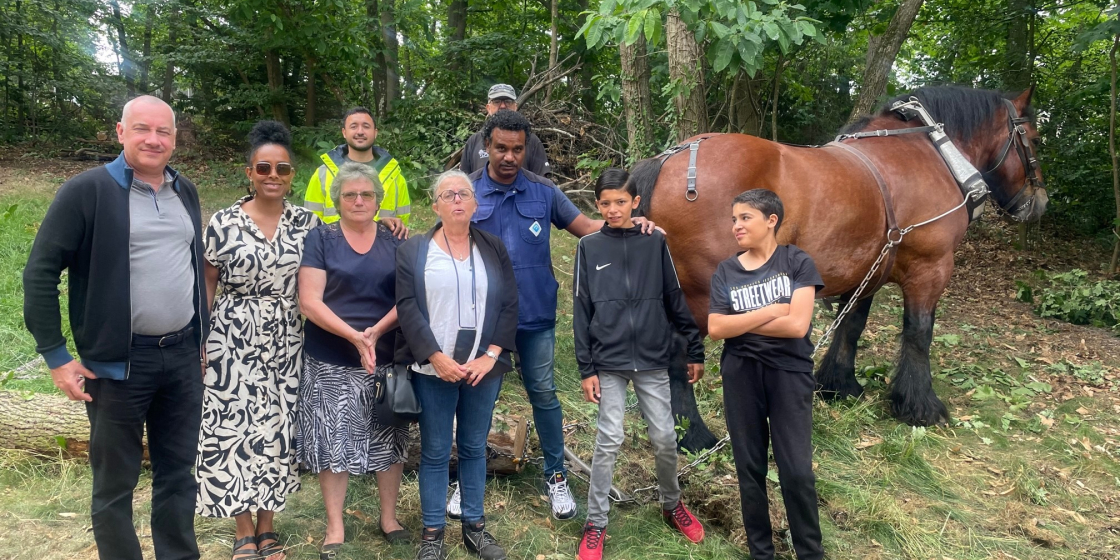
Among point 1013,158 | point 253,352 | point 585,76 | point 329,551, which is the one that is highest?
point 585,76

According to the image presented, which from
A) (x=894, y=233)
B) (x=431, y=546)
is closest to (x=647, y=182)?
(x=894, y=233)

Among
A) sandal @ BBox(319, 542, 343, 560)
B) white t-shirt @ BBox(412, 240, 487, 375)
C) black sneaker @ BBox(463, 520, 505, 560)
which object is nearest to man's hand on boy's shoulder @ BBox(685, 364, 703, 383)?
white t-shirt @ BBox(412, 240, 487, 375)

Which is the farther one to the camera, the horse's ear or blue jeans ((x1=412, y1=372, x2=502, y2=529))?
the horse's ear

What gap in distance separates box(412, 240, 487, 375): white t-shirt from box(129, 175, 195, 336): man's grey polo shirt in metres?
0.88

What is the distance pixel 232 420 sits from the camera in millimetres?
2900

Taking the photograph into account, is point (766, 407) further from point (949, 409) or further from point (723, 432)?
point (949, 409)

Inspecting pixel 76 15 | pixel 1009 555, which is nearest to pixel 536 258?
pixel 1009 555

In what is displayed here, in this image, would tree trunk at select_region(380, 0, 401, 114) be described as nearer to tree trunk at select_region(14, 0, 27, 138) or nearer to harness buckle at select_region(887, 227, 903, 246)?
tree trunk at select_region(14, 0, 27, 138)

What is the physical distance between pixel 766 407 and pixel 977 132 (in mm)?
3527

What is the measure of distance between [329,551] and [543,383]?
3.91 ft

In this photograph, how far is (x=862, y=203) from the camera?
443 cm

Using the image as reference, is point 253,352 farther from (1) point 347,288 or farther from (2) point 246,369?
(1) point 347,288

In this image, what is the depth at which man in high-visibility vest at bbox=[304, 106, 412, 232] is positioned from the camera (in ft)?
12.9

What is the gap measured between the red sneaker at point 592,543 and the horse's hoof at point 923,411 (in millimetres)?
2735
